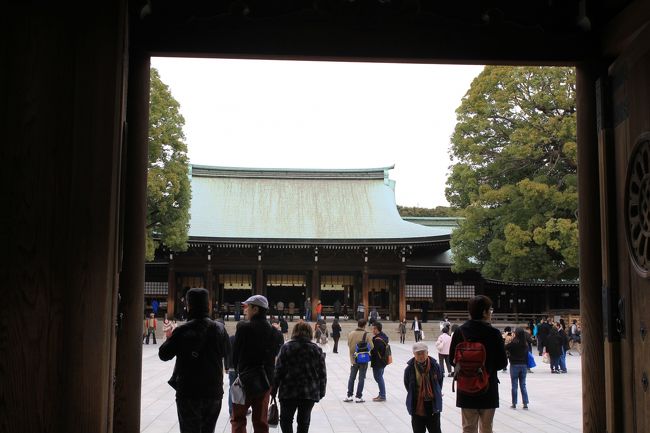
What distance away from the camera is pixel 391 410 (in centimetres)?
1127

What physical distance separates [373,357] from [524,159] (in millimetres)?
16586

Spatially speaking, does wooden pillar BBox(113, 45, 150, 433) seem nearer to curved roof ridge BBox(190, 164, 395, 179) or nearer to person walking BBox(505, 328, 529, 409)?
person walking BBox(505, 328, 529, 409)

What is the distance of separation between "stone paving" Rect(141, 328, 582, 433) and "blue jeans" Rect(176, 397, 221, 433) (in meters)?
3.97

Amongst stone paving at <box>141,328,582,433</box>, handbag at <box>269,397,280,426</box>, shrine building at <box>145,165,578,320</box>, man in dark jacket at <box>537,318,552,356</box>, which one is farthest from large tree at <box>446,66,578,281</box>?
handbag at <box>269,397,280,426</box>

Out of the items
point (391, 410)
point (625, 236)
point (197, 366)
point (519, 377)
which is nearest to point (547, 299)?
point (519, 377)

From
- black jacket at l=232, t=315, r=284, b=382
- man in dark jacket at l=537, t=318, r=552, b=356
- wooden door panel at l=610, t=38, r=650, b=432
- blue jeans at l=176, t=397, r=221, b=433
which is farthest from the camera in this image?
man in dark jacket at l=537, t=318, r=552, b=356

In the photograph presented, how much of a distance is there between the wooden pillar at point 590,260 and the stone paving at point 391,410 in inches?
156

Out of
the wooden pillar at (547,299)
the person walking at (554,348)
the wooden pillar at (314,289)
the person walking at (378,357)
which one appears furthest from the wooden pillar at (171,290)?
the person walking at (378,357)

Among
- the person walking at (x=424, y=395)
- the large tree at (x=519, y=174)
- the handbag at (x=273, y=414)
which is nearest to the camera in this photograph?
the person walking at (x=424, y=395)

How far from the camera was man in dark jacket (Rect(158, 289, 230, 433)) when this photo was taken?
5.36 meters

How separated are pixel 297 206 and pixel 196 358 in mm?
34566

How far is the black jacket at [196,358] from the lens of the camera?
536 cm

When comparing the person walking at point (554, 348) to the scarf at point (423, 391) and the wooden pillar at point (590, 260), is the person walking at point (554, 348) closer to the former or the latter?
the scarf at point (423, 391)

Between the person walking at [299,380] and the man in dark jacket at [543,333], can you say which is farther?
the man in dark jacket at [543,333]
